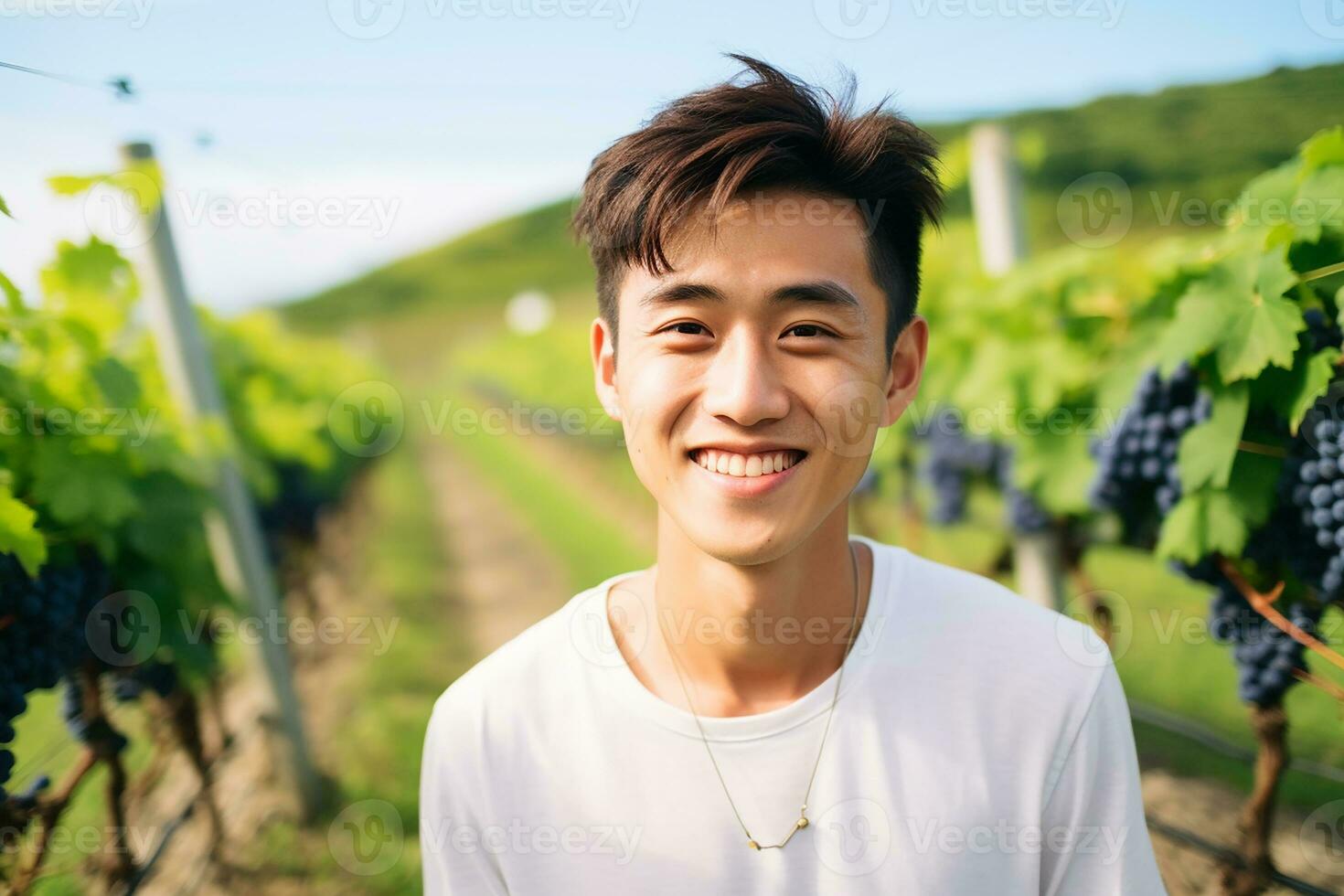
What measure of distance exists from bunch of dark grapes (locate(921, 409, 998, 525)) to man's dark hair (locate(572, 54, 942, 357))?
8.02 feet

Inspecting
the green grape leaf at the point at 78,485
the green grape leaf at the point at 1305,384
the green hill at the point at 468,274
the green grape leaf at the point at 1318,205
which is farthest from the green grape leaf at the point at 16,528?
the green hill at the point at 468,274

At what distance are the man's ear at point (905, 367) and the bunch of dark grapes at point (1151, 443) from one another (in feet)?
3.01

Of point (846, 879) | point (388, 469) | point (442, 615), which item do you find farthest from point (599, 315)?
point (388, 469)

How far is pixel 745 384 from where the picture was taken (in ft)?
5.12

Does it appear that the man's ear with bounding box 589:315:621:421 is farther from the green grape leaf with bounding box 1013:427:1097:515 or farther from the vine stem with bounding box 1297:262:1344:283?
the green grape leaf with bounding box 1013:427:1097:515

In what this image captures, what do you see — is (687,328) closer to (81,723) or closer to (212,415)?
(81,723)

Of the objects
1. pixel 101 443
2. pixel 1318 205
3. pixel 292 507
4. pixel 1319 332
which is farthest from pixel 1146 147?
pixel 101 443

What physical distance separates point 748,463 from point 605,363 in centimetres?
48

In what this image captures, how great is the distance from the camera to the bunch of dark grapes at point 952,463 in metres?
4.16

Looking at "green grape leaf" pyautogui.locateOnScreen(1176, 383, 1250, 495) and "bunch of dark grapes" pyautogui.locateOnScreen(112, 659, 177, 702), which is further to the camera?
"bunch of dark grapes" pyautogui.locateOnScreen(112, 659, 177, 702)

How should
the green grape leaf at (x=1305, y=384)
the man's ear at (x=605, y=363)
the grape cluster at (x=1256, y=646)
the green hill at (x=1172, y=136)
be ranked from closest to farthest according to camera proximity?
the man's ear at (x=605, y=363) → the green grape leaf at (x=1305, y=384) → the grape cluster at (x=1256, y=646) → the green hill at (x=1172, y=136)

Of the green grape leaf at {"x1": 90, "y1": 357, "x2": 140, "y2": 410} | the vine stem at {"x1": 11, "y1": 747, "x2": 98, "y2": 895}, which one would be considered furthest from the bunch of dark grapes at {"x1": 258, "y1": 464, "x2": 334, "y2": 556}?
the vine stem at {"x1": 11, "y1": 747, "x2": 98, "y2": 895}

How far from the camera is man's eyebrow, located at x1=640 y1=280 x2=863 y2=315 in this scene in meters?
1.60

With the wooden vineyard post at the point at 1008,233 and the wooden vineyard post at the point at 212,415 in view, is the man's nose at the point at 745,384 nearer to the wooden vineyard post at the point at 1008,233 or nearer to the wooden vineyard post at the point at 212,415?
the wooden vineyard post at the point at 1008,233
